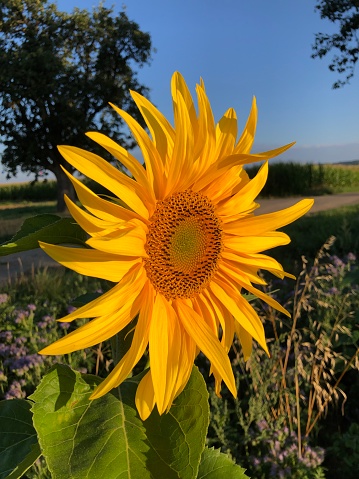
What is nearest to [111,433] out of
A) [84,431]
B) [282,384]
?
[84,431]

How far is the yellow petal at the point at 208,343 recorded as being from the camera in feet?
2.93

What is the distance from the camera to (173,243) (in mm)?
920

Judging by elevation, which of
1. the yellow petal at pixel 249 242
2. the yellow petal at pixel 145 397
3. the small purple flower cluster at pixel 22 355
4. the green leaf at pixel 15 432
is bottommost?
the small purple flower cluster at pixel 22 355

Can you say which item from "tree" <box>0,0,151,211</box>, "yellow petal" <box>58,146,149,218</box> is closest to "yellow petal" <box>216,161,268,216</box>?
"yellow petal" <box>58,146,149,218</box>

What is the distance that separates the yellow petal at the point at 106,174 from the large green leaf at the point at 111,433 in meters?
0.33

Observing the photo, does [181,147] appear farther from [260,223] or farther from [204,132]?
[260,223]

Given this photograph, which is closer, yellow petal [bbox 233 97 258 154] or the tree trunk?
yellow petal [bbox 233 97 258 154]

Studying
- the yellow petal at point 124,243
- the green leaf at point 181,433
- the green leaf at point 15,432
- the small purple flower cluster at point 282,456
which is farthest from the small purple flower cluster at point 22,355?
the yellow petal at point 124,243

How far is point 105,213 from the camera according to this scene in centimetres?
79

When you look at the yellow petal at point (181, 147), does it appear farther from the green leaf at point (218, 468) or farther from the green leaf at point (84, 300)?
the green leaf at point (218, 468)

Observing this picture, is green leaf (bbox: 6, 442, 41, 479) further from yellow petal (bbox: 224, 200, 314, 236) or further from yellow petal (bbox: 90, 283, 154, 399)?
yellow petal (bbox: 224, 200, 314, 236)

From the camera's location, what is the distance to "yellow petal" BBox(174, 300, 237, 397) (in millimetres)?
894

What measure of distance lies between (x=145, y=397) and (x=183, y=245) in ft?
0.88

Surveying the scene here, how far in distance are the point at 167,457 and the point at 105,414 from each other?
0.41 ft
